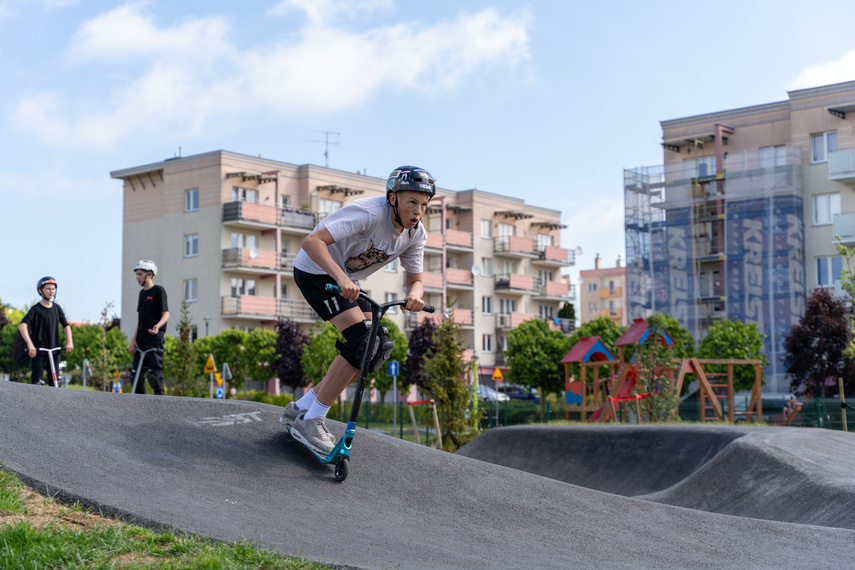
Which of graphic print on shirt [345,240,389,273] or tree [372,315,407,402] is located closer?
graphic print on shirt [345,240,389,273]

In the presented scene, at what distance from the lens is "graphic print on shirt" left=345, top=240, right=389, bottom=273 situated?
725 centimetres

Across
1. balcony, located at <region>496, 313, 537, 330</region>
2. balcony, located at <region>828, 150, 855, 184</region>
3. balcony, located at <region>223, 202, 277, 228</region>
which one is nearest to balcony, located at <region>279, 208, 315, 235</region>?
balcony, located at <region>223, 202, 277, 228</region>

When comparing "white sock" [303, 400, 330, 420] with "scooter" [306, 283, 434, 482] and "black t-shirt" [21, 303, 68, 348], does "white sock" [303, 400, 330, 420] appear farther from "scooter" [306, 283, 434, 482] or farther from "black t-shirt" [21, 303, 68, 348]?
"black t-shirt" [21, 303, 68, 348]

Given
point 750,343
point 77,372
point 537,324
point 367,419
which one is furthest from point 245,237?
point 750,343

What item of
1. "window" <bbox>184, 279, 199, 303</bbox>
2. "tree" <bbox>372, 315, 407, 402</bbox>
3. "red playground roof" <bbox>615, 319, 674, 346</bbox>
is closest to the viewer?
"red playground roof" <bbox>615, 319, 674, 346</bbox>

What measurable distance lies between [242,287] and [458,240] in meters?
17.7

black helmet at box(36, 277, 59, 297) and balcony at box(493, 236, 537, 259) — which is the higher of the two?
balcony at box(493, 236, 537, 259)

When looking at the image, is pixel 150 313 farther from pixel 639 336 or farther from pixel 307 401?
pixel 639 336

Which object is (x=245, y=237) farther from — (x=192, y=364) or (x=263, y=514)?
(x=263, y=514)

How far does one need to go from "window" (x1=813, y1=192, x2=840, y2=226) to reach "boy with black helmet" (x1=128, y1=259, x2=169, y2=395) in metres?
42.7

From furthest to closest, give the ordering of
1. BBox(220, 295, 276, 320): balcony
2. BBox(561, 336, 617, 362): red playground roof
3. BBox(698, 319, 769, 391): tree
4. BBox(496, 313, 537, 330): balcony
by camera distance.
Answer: BBox(496, 313, 537, 330): balcony < BBox(220, 295, 276, 320): balcony < BBox(698, 319, 769, 391): tree < BBox(561, 336, 617, 362): red playground roof

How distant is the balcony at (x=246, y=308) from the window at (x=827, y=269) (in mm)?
31704

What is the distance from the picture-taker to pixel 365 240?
718 cm

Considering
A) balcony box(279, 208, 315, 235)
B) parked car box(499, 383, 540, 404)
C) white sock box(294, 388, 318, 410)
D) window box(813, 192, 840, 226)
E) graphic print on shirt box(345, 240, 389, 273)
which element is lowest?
parked car box(499, 383, 540, 404)
